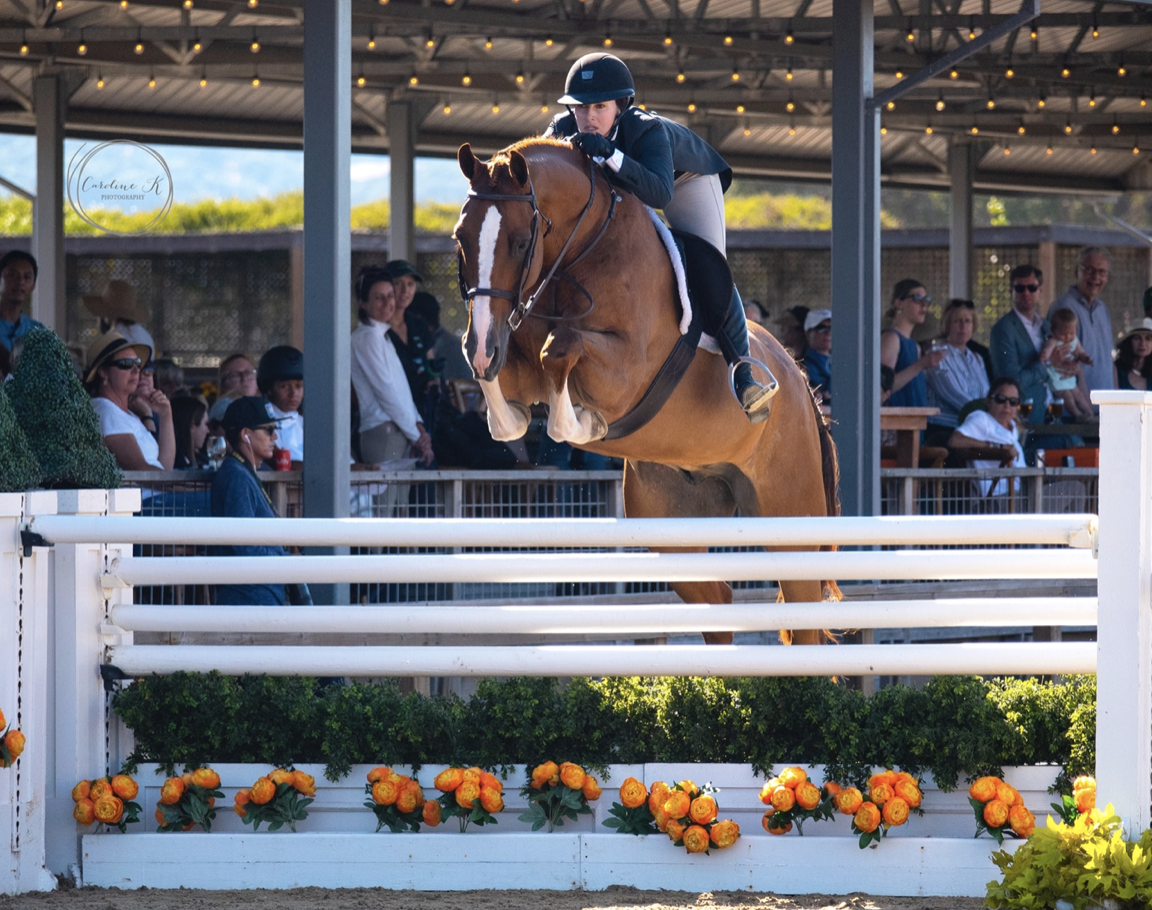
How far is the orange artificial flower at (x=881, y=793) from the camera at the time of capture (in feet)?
11.7

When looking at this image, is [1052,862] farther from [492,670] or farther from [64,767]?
[64,767]

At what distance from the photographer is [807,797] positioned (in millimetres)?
3566

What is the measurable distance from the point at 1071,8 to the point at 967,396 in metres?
4.21

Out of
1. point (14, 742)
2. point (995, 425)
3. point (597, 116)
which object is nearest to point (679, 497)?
point (597, 116)

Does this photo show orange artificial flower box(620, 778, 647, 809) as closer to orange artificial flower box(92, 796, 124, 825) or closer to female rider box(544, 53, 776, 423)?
orange artificial flower box(92, 796, 124, 825)

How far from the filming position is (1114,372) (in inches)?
426

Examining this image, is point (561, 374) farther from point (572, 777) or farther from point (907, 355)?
point (907, 355)

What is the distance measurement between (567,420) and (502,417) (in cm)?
20

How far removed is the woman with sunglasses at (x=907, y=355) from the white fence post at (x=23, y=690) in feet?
21.1

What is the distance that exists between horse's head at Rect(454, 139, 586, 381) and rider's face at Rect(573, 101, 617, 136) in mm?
534

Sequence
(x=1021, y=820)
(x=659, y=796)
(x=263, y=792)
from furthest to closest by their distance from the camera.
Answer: (x=263, y=792) < (x=659, y=796) < (x=1021, y=820)

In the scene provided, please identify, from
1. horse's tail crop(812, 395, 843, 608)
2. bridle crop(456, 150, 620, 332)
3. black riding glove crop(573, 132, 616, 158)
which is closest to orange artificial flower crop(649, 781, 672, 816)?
bridle crop(456, 150, 620, 332)

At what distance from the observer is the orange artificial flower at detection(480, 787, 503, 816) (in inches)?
143

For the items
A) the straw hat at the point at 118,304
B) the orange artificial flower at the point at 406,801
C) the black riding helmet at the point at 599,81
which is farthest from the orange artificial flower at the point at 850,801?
the straw hat at the point at 118,304
